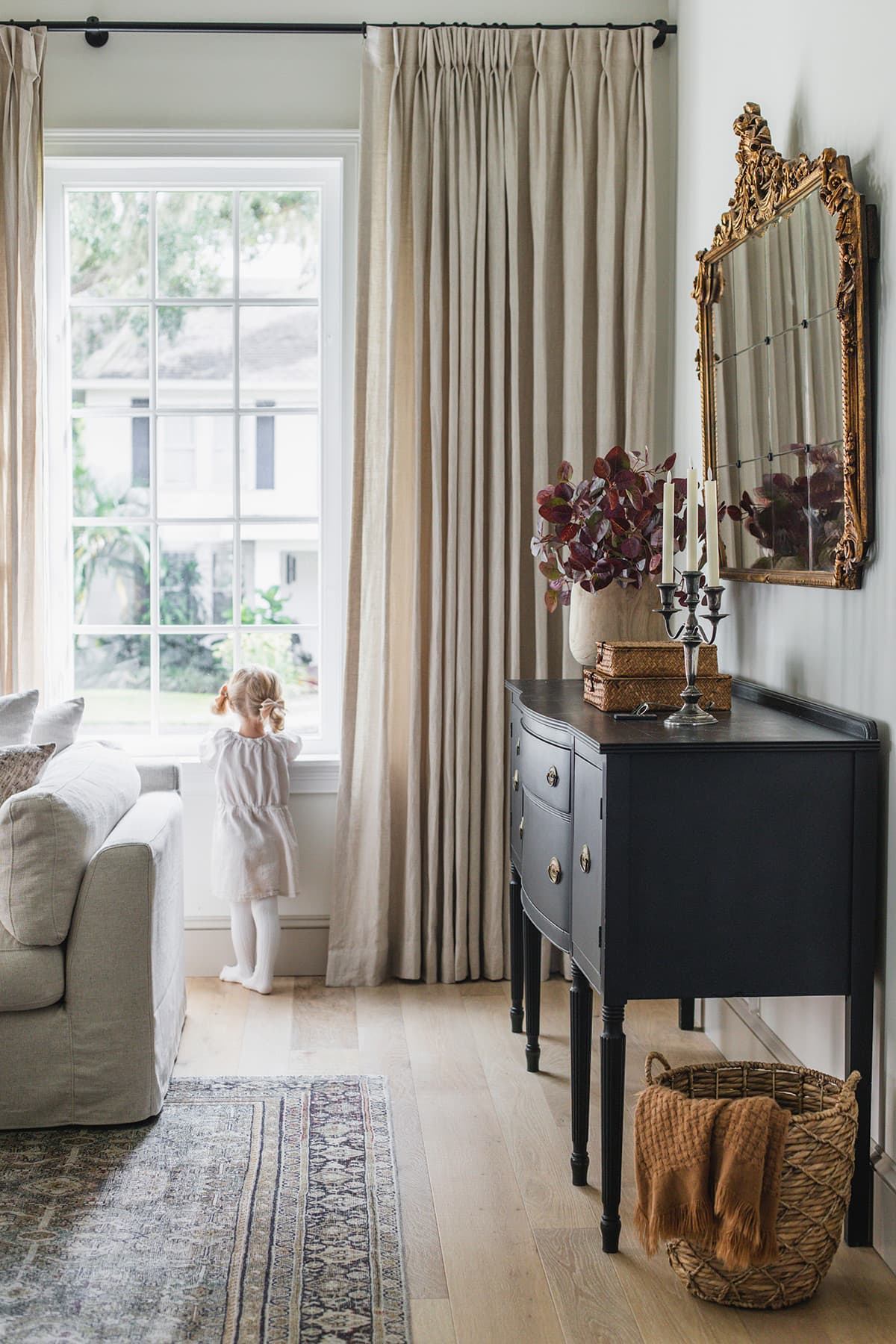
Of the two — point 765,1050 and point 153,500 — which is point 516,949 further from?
point 153,500

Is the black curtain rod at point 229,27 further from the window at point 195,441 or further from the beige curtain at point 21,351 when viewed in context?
the window at point 195,441

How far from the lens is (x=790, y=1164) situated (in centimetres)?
191

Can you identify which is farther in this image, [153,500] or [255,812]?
[153,500]

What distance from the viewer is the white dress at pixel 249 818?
3.41 m

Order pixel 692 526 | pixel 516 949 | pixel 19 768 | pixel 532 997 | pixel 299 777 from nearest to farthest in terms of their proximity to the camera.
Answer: pixel 692 526, pixel 19 768, pixel 532 997, pixel 516 949, pixel 299 777

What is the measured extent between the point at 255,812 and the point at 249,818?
0.07 ft

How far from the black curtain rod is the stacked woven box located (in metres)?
1.94

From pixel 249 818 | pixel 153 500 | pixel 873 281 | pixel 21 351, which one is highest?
pixel 21 351

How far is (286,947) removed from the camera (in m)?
3.65

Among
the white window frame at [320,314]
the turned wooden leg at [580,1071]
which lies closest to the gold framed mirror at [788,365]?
the turned wooden leg at [580,1071]

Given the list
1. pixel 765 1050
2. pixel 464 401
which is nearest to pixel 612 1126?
pixel 765 1050

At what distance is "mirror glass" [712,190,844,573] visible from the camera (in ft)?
7.42

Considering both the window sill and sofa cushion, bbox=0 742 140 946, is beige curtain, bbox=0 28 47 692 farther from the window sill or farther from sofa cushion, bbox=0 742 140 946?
sofa cushion, bbox=0 742 140 946

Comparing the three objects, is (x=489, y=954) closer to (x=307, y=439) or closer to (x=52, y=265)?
(x=307, y=439)
